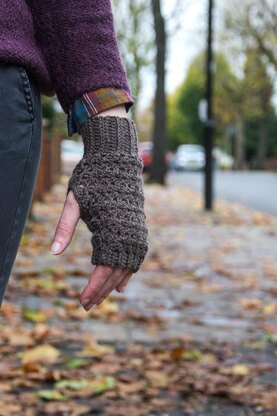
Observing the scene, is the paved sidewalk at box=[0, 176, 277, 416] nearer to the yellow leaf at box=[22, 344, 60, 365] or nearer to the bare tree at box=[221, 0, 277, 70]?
the yellow leaf at box=[22, 344, 60, 365]

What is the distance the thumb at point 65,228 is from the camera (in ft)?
4.97

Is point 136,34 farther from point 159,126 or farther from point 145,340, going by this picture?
point 145,340

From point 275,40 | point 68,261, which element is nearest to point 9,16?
point 68,261

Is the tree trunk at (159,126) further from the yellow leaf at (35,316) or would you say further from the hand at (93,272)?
the hand at (93,272)

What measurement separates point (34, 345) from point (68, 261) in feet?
10.2

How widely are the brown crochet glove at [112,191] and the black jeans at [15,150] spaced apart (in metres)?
0.10

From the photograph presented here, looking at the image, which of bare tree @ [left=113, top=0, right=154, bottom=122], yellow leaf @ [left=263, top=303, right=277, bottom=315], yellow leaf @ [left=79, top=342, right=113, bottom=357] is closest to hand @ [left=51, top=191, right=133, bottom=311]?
yellow leaf @ [left=79, top=342, right=113, bottom=357]

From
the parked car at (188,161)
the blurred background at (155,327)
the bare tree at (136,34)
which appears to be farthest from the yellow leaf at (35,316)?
the parked car at (188,161)

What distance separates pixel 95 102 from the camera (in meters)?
1.59

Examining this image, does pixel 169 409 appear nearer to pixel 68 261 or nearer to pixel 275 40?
pixel 68 261

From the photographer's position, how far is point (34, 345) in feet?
13.6

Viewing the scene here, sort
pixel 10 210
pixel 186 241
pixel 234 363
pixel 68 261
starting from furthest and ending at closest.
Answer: pixel 186 241
pixel 68 261
pixel 234 363
pixel 10 210

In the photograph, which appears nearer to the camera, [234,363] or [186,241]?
[234,363]

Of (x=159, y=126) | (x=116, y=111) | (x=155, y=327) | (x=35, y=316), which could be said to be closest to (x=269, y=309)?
(x=155, y=327)
